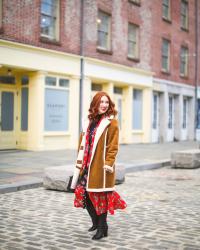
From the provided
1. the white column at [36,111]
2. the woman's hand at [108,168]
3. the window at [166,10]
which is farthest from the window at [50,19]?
the woman's hand at [108,168]

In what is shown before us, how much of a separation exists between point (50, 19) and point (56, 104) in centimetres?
332

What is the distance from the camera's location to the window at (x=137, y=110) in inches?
908

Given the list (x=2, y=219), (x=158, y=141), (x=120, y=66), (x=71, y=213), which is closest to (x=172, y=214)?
(x=71, y=213)

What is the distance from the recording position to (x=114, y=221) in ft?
20.7

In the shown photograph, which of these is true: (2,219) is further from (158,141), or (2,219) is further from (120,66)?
(158,141)

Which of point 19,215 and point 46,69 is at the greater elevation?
point 46,69

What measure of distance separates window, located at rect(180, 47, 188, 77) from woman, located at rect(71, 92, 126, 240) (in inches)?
921

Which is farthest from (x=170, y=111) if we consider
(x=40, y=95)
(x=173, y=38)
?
(x=40, y=95)

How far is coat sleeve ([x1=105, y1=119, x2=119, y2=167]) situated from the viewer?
16.6 ft

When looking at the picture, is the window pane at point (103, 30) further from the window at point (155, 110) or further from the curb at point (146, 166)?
the curb at point (146, 166)

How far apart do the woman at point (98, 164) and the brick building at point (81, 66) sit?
1060 centimetres

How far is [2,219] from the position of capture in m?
6.25

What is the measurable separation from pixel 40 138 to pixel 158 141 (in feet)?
33.0

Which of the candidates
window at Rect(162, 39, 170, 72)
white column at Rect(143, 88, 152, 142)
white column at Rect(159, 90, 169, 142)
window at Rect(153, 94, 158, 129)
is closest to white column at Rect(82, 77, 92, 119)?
white column at Rect(143, 88, 152, 142)
